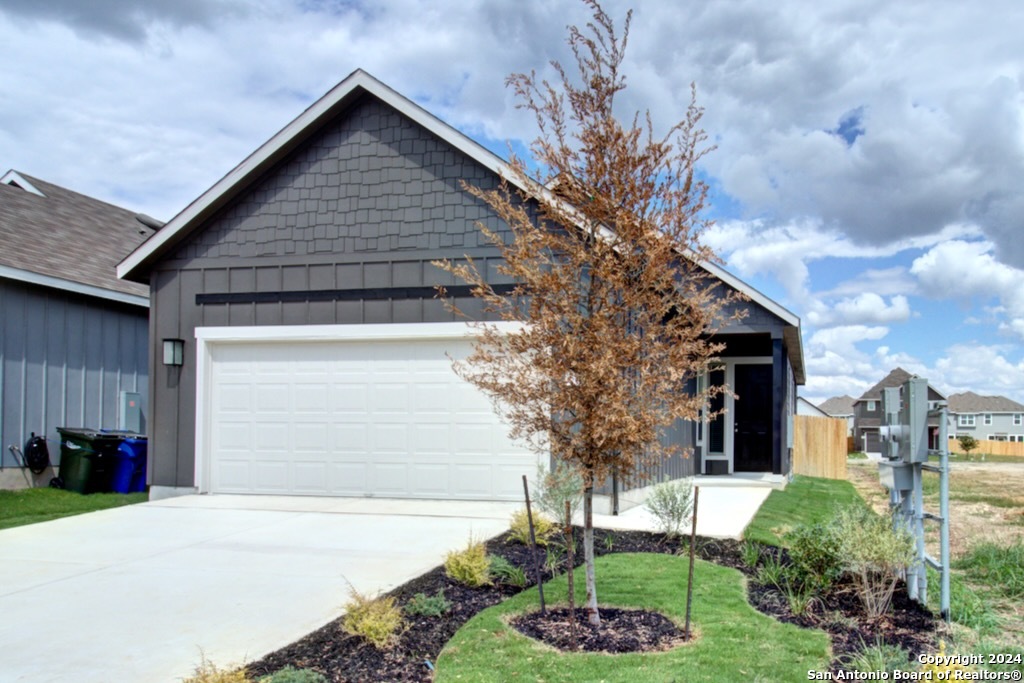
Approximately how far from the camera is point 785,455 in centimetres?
1588

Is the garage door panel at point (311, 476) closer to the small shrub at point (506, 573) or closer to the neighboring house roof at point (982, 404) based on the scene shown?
the small shrub at point (506, 573)

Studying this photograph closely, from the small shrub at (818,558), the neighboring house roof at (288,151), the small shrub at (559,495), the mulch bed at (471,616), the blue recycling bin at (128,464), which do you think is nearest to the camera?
the mulch bed at (471,616)

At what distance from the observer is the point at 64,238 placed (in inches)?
620

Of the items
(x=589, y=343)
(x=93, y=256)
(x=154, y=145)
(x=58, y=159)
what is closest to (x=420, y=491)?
(x=589, y=343)

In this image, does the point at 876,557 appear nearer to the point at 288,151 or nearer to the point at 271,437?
the point at 271,437

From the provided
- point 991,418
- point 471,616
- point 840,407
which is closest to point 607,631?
point 471,616

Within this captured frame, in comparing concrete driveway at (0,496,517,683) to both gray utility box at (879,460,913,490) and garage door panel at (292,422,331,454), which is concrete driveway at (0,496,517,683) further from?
gray utility box at (879,460,913,490)

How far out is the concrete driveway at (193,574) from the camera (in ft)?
16.7

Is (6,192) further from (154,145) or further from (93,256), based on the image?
(154,145)

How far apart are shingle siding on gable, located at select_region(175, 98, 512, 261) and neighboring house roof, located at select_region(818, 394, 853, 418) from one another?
58430 mm

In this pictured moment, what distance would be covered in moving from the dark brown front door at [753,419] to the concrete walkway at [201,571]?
6.37 meters

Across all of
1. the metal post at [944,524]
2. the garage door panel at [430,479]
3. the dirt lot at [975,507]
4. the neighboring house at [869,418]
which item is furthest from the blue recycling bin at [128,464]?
the neighboring house at [869,418]

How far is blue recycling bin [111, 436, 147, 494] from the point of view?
13.2 m

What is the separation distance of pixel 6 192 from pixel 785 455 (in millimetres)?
16055
